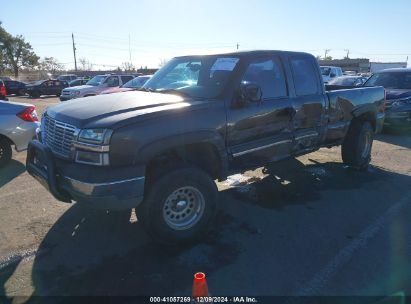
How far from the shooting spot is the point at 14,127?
6.55 metres

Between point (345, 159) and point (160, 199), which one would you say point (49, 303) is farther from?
point (345, 159)

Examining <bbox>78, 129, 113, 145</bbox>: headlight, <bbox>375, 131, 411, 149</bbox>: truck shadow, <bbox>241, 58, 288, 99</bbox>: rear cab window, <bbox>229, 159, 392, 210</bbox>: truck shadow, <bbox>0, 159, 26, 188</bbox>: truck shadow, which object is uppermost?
<bbox>241, 58, 288, 99</bbox>: rear cab window

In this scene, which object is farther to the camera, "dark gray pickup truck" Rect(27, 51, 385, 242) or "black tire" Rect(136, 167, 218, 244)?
"black tire" Rect(136, 167, 218, 244)

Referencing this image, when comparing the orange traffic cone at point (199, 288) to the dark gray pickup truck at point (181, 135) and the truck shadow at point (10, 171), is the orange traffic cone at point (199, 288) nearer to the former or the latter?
the dark gray pickup truck at point (181, 135)

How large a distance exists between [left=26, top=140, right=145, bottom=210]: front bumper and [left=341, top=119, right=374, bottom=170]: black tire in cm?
451

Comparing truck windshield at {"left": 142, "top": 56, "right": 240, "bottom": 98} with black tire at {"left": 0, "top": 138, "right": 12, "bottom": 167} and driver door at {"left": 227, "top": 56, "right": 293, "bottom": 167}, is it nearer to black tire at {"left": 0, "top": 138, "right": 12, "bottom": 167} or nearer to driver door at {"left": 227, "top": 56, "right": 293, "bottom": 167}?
driver door at {"left": 227, "top": 56, "right": 293, "bottom": 167}

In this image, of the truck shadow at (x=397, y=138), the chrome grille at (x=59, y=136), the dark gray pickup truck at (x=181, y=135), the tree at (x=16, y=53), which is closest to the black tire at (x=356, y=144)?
the dark gray pickup truck at (x=181, y=135)

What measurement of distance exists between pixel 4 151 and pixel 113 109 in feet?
13.8

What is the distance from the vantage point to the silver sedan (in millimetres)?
6504

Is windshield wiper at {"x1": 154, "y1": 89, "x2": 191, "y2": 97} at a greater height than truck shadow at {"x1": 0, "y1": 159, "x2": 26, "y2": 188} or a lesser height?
greater

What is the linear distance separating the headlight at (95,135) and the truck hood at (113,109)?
0.05 meters

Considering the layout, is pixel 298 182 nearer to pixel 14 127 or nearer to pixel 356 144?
pixel 356 144

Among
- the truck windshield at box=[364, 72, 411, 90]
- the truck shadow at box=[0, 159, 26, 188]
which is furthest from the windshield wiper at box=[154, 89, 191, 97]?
the truck windshield at box=[364, 72, 411, 90]

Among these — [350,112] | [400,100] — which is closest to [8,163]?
[350,112]
